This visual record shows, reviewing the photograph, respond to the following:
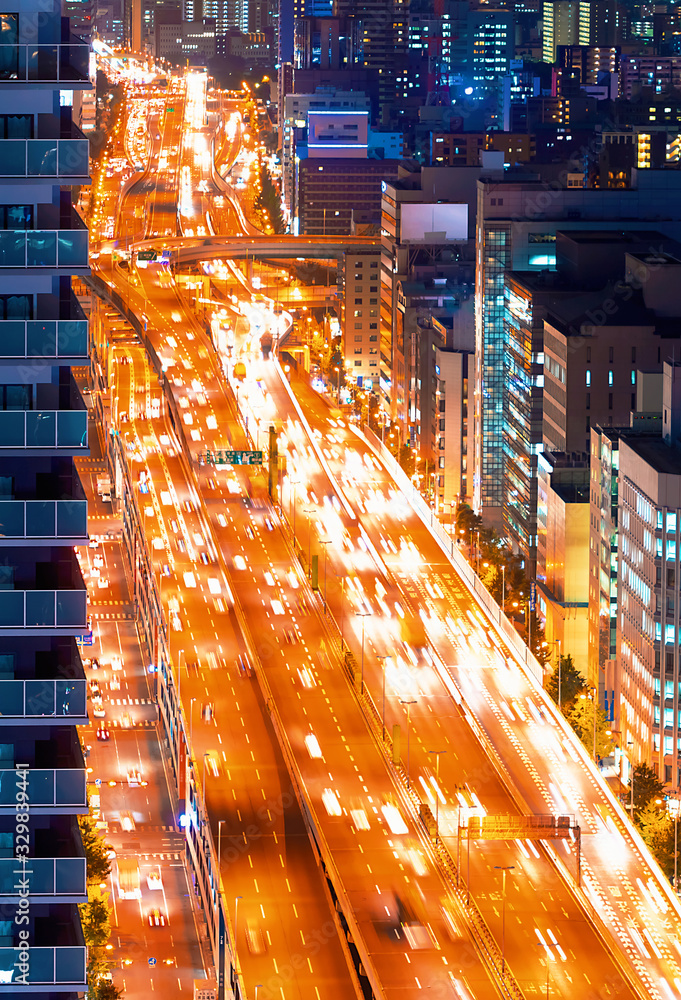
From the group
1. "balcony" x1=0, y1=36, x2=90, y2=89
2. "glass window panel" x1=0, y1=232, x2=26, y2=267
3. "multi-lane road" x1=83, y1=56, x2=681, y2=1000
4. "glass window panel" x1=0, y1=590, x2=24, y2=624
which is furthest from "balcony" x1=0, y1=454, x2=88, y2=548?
"multi-lane road" x1=83, y1=56, x2=681, y2=1000

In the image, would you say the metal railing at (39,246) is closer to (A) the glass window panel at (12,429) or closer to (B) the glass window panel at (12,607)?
(A) the glass window panel at (12,429)

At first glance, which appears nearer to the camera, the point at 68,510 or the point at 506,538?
the point at 68,510

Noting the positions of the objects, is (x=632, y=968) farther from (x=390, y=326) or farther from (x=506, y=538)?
(x=390, y=326)

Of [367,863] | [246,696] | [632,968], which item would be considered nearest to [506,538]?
[246,696]

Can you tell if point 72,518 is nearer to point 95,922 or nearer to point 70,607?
point 70,607

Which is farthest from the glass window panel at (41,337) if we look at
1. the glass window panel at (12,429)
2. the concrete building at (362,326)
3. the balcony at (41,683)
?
the concrete building at (362,326)

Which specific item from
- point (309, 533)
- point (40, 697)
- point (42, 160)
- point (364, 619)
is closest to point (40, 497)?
point (40, 697)
